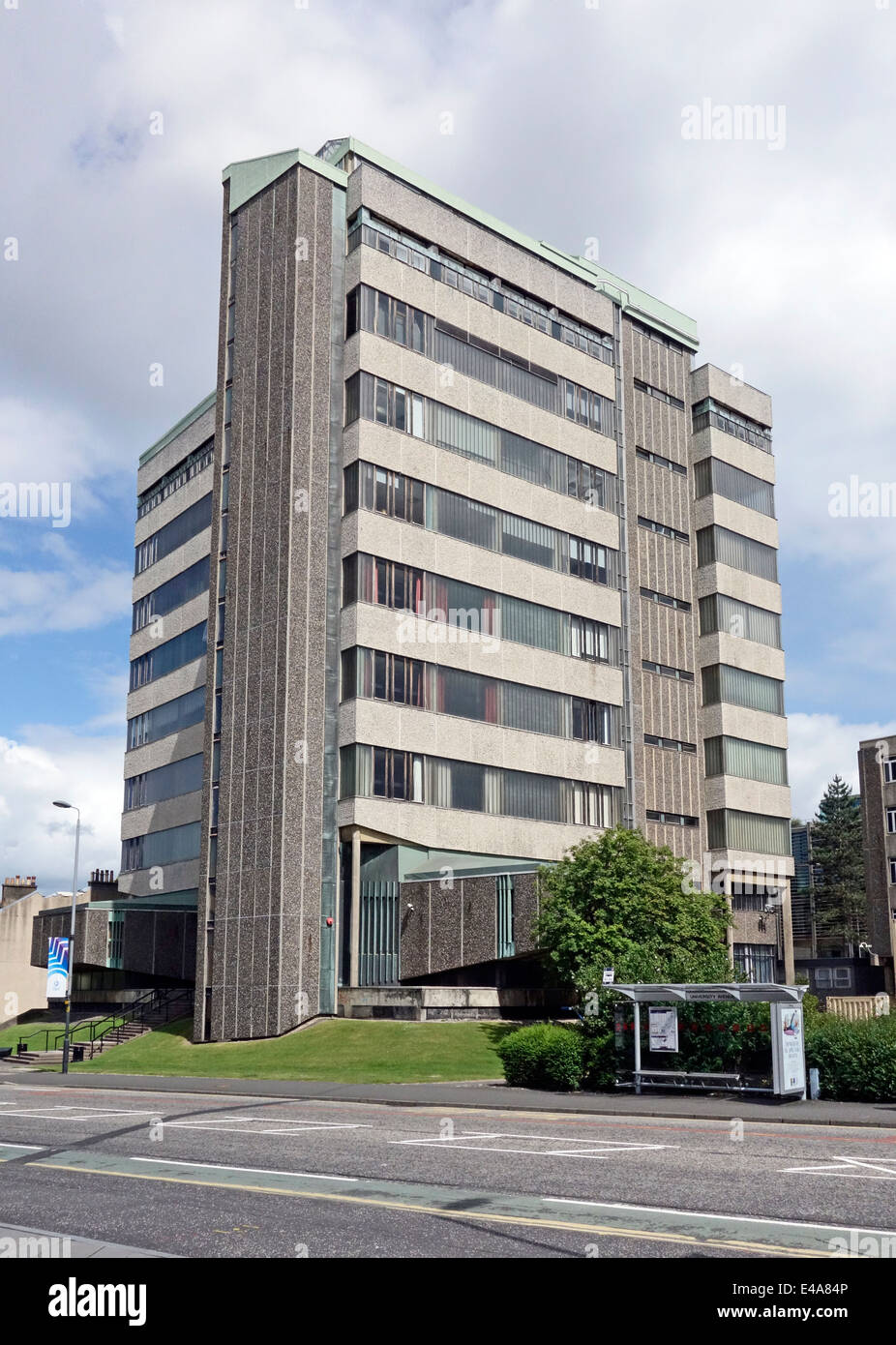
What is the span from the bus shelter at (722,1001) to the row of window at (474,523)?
2610cm

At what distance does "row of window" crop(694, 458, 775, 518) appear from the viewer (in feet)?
220

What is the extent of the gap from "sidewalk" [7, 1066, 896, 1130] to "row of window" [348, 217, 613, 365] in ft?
115

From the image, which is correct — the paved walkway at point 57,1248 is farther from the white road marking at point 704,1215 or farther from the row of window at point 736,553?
the row of window at point 736,553

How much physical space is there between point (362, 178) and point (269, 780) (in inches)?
Answer: 1033

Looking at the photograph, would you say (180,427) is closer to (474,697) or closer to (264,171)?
(264,171)

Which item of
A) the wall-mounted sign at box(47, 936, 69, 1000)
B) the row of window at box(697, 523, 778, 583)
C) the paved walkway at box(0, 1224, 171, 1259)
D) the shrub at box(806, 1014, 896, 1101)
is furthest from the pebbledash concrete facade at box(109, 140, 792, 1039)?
the paved walkway at box(0, 1224, 171, 1259)

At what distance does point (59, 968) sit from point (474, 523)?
1013 inches

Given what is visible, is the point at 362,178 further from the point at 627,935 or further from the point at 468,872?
the point at 627,935

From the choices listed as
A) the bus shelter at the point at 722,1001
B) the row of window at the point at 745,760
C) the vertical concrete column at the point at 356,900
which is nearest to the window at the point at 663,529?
the row of window at the point at 745,760

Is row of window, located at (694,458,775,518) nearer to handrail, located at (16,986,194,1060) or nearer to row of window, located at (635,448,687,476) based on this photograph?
row of window, located at (635,448,687,476)

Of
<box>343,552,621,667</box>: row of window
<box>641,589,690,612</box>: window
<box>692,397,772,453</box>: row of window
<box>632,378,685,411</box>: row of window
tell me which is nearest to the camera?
<box>343,552,621,667</box>: row of window

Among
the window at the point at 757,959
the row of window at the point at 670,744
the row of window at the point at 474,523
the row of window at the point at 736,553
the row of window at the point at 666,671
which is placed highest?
the row of window at the point at 736,553

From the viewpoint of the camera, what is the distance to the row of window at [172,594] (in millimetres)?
63469

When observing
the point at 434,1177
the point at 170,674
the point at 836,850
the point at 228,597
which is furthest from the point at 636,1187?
the point at 836,850
